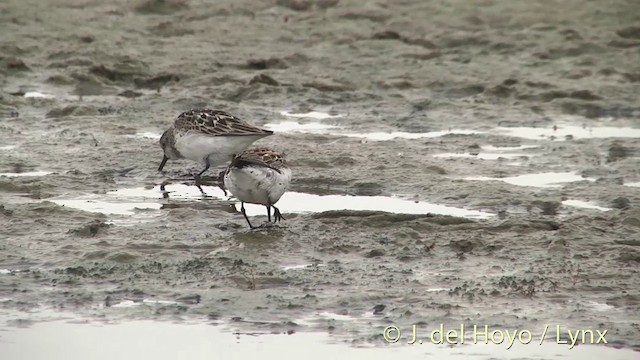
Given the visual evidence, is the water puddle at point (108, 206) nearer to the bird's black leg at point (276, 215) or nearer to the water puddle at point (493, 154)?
the bird's black leg at point (276, 215)

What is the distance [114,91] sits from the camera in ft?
50.3

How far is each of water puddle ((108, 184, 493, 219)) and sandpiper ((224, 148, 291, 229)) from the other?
0.62 metres

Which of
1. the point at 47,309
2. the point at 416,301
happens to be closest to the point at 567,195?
the point at 416,301

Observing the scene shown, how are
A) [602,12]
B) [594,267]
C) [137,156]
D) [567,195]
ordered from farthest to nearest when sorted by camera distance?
1. [602,12]
2. [137,156]
3. [567,195]
4. [594,267]

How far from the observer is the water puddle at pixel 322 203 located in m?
10.5

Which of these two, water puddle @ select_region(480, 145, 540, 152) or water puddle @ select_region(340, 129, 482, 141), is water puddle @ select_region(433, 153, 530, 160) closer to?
water puddle @ select_region(480, 145, 540, 152)

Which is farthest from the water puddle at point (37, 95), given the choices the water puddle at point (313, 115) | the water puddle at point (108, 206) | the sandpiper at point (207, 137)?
the water puddle at point (108, 206)

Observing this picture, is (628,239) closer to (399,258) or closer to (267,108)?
(399,258)

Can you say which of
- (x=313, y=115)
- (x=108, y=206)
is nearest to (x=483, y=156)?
(x=313, y=115)

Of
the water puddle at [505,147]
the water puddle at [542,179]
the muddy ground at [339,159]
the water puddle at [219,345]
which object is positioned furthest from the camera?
the water puddle at [505,147]

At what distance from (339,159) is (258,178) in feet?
8.23

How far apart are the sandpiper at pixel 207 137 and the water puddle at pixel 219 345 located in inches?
154

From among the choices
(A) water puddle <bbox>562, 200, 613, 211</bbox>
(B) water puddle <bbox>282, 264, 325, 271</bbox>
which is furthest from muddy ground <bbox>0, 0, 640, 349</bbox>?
(A) water puddle <bbox>562, 200, 613, 211</bbox>

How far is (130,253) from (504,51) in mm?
9404
